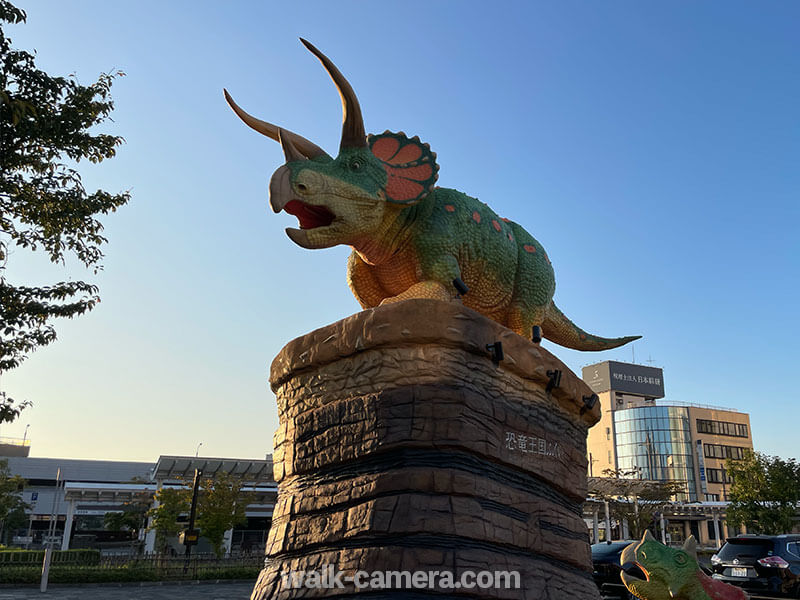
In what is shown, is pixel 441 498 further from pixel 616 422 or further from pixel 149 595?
pixel 616 422

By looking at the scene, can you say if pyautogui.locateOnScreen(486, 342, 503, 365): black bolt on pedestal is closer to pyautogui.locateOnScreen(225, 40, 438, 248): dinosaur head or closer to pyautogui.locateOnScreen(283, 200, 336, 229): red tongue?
pyautogui.locateOnScreen(225, 40, 438, 248): dinosaur head

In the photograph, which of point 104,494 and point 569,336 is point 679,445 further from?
A: point 569,336

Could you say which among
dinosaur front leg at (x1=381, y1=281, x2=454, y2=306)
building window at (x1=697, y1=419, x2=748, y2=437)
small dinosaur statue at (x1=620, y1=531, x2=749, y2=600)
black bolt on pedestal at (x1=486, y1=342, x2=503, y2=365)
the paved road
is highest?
building window at (x1=697, y1=419, x2=748, y2=437)

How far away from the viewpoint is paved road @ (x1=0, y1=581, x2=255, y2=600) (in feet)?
42.3

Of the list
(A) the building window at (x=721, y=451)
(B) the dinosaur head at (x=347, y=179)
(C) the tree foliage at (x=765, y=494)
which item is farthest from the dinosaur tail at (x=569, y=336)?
(A) the building window at (x=721, y=451)

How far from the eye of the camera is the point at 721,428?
5691cm

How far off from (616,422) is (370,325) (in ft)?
200

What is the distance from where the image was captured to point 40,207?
8.19 metres

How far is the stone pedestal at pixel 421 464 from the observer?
2613 mm

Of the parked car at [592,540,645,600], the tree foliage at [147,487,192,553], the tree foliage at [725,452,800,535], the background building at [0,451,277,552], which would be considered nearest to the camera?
the parked car at [592,540,645,600]

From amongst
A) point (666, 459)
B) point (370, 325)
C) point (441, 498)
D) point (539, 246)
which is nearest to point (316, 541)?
point (441, 498)

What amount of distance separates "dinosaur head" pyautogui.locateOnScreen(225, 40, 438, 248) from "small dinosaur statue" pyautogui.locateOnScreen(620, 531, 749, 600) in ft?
8.89

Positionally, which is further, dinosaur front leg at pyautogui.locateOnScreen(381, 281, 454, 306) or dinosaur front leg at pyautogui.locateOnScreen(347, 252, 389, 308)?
dinosaur front leg at pyautogui.locateOnScreen(347, 252, 389, 308)

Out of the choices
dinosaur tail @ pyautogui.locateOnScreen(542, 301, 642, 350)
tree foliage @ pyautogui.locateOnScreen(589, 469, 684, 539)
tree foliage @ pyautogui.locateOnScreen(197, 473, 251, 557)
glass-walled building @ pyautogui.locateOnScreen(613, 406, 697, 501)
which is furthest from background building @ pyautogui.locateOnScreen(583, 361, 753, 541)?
dinosaur tail @ pyautogui.locateOnScreen(542, 301, 642, 350)
